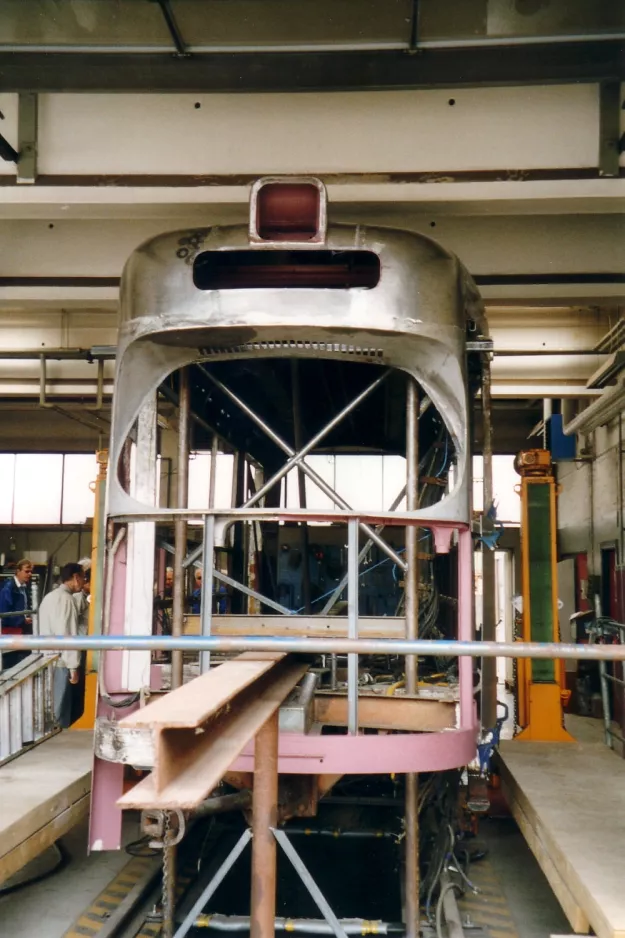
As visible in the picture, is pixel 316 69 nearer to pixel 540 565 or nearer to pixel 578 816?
pixel 578 816

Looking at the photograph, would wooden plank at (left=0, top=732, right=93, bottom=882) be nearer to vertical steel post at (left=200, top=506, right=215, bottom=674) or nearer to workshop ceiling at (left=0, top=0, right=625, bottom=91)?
vertical steel post at (left=200, top=506, right=215, bottom=674)

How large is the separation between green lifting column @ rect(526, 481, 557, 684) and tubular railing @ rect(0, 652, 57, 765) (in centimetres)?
443

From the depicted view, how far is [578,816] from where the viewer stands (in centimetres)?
463

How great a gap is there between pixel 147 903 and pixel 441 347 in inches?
171

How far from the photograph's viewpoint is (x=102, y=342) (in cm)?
880

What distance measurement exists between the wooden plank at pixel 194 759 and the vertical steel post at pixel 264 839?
145 millimetres

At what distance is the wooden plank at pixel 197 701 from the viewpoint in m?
1.77

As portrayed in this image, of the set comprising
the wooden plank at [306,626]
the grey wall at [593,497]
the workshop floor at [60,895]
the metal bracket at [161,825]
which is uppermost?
A: the grey wall at [593,497]

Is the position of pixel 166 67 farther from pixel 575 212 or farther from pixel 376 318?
pixel 575 212

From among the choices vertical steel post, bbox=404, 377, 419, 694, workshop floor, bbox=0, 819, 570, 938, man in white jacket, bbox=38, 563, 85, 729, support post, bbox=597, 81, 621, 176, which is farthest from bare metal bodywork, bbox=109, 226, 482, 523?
man in white jacket, bbox=38, 563, 85, 729

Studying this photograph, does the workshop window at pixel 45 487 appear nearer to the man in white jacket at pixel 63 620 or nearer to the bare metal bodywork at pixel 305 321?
the man in white jacket at pixel 63 620

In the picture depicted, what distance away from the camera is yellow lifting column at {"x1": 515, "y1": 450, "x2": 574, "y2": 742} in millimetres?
7613

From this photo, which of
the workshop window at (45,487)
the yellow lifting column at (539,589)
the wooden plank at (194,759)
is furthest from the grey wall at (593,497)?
the workshop window at (45,487)

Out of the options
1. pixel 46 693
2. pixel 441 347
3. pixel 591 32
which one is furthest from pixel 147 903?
pixel 591 32
